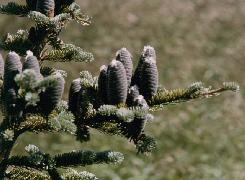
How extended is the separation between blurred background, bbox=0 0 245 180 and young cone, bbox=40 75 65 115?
8.83 meters

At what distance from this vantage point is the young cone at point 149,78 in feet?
8.67

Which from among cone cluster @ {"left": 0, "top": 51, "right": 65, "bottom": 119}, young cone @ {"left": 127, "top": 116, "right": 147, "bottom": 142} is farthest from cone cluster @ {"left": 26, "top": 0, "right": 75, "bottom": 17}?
young cone @ {"left": 127, "top": 116, "right": 147, "bottom": 142}

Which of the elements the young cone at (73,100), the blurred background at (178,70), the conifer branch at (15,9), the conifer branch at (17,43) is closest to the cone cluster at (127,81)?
the young cone at (73,100)

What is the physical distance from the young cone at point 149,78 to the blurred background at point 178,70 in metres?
8.80

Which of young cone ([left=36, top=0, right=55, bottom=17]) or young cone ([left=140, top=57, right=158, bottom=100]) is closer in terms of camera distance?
young cone ([left=140, top=57, right=158, bottom=100])

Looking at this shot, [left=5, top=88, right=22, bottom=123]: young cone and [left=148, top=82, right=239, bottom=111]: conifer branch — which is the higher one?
[left=148, top=82, right=239, bottom=111]: conifer branch

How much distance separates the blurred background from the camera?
12039 mm

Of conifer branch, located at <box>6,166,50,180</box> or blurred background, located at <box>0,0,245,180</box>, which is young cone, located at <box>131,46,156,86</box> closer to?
conifer branch, located at <box>6,166,50,180</box>

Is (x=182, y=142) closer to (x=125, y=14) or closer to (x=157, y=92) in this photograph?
(x=125, y=14)

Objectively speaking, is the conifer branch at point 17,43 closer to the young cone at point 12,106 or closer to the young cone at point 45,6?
the young cone at point 45,6

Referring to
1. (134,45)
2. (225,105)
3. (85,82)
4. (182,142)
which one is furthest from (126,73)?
(134,45)

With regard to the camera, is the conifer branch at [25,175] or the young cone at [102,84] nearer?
the young cone at [102,84]

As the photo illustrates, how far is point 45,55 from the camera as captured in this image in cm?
334

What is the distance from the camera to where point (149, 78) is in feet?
8.67
